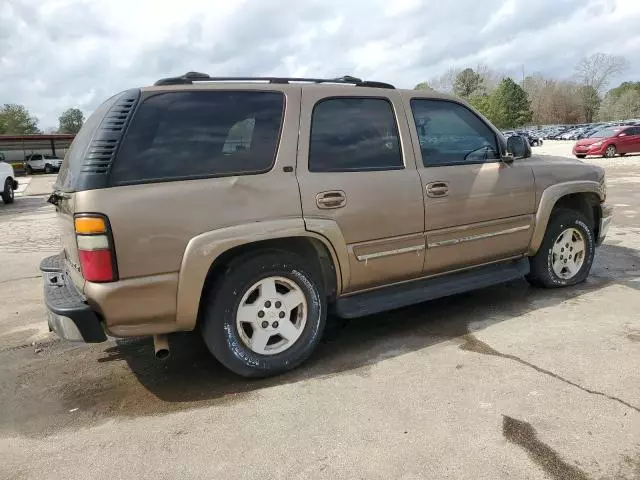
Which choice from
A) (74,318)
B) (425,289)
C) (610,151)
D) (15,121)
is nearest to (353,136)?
(425,289)

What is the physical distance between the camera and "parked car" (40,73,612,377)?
3.08 m

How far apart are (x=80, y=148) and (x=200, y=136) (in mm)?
778

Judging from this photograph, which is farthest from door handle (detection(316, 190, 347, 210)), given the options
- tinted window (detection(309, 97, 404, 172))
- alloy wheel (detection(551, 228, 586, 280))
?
alloy wheel (detection(551, 228, 586, 280))

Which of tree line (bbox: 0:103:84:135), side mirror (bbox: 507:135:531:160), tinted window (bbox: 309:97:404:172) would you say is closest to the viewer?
tinted window (bbox: 309:97:404:172)

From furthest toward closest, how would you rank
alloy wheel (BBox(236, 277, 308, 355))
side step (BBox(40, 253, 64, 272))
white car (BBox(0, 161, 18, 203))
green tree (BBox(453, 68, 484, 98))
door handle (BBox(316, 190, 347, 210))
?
green tree (BBox(453, 68, 484, 98))
white car (BBox(0, 161, 18, 203))
side step (BBox(40, 253, 64, 272))
door handle (BBox(316, 190, 347, 210))
alloy wheel (BBox(236, 277, 308, 355))

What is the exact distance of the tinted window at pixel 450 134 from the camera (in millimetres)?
4176

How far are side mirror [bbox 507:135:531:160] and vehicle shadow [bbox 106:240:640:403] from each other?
132 centimetres

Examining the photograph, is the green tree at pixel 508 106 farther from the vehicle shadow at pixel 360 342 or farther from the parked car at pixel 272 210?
the parked car at pixel 272 210

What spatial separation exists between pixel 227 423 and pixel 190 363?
99cm

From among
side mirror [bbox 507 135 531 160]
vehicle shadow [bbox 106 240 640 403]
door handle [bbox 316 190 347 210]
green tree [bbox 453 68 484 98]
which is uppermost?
green tree [bbox 453 68 484 98]

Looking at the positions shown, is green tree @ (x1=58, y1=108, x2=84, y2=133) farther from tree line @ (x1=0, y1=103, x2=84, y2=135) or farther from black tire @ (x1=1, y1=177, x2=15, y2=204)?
black tire @ (x1=1, y1=177, x2=15, y2=204)

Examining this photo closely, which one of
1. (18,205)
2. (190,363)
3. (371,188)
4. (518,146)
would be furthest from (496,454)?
(18,205)

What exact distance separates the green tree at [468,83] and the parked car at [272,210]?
108 m

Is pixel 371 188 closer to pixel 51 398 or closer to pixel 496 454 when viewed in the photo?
pixel 496 454
